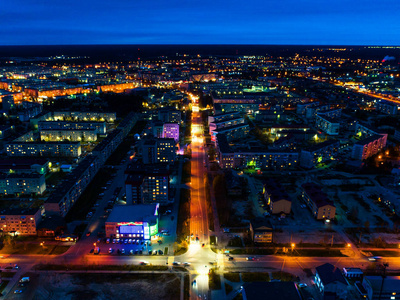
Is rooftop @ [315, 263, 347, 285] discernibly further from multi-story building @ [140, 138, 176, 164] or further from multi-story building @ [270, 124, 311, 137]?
multi-story building @ [270, 124, 311, 137]

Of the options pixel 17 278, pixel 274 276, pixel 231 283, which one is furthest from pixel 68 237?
pixel 274 276

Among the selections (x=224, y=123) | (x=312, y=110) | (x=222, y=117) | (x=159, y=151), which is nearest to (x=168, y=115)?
(x=222, y=117)

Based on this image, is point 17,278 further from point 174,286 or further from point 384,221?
point 384,221

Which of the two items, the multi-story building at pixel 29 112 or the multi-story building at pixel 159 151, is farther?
the multi-story building at pixel 29 112

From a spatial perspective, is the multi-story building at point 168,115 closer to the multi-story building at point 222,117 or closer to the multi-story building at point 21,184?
the multi-story building at point 222,117

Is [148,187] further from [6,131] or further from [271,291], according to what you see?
[6,131]

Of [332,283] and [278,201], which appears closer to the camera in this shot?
[332,283]

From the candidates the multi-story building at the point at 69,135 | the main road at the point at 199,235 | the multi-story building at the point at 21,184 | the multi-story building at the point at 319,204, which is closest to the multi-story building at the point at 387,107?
the main road at the point at 199,235
